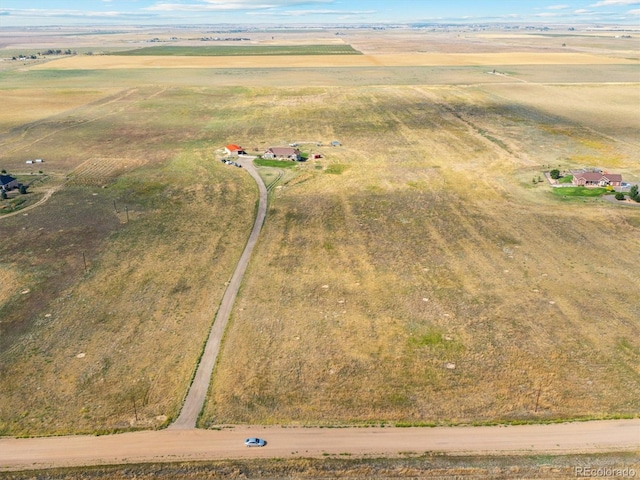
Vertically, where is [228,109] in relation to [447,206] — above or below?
above

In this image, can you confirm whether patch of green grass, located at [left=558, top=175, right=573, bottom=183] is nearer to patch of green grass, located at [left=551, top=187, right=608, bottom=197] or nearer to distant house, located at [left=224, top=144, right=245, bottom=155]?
patch of green grass, located at [left=551, top=187, right=608, bottom=197]

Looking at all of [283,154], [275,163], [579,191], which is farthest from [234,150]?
[579,191]

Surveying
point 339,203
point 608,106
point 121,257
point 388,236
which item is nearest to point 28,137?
point 121,257

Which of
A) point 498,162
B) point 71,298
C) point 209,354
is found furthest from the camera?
point 498,162

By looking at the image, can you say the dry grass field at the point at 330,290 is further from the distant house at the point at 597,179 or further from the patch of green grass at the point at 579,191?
the distant house at the point at 597,179

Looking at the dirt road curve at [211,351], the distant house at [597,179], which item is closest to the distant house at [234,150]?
the dirt road curve at [211,351]

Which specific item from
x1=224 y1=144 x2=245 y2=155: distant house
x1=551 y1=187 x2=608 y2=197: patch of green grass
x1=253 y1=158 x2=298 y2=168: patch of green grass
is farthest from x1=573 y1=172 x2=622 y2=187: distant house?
x1=224 y1=144 x2=245 y2=155: distant house

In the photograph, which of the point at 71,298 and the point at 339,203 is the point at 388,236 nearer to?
the point at 339,203
